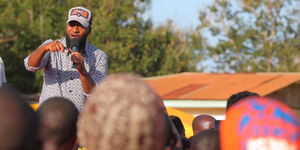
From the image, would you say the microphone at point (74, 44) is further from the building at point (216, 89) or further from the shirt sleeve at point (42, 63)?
the building at point (216, 89)

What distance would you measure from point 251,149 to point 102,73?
119 inches

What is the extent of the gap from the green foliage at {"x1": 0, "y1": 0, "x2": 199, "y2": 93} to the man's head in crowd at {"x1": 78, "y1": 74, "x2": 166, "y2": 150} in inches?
850

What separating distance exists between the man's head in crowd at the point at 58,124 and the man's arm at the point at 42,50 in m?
1.81

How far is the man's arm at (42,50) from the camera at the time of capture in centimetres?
462

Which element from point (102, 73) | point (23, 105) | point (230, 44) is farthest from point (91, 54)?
point (230, 44)

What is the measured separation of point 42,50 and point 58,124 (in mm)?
2121

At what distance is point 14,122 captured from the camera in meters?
2.35

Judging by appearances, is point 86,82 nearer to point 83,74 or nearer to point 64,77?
point 83,74

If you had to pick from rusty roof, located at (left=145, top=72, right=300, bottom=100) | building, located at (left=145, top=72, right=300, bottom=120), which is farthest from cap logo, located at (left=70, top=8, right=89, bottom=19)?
rusty roof, located at (left=145, top=72, right=300, bottom=100)

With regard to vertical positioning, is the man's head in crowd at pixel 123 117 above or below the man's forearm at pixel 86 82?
above

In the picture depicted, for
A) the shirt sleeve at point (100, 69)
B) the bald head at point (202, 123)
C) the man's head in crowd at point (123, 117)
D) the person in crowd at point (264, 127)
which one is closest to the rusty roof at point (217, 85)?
the bald head at point (202, 123)

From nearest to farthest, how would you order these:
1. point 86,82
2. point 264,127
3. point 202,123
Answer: point 264,127
point 86,82
point 202,123

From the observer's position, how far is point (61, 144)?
9.10ft

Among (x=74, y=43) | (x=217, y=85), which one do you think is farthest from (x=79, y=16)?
(x=217, y=85)
